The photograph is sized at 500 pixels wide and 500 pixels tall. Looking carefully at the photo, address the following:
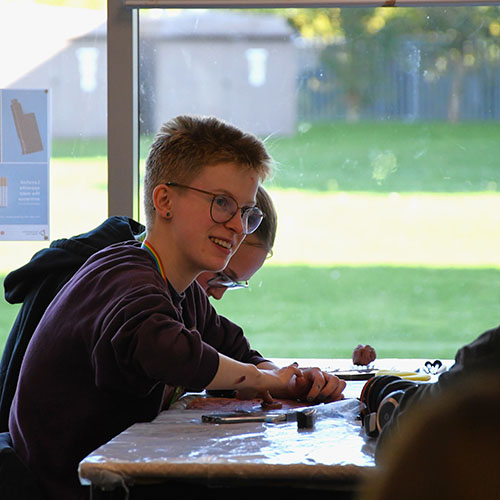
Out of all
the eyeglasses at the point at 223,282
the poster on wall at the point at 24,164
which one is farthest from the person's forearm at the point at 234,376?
the poster on wall at the point at 24,164

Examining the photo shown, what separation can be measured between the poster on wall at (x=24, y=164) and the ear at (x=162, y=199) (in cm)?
155

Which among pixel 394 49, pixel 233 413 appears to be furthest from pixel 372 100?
pixel 233 413

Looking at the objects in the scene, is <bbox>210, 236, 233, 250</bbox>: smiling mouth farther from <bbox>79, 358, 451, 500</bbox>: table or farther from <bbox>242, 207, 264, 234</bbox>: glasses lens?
<bbox>79, 358, 451, 500</bbox>: table

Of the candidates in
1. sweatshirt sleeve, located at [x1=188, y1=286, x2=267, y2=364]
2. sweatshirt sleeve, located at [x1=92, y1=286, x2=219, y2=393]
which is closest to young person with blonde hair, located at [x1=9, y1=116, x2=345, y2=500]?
sweatshirt sleeve, located at [x1=92, y1=286, x2=219, y2=393]

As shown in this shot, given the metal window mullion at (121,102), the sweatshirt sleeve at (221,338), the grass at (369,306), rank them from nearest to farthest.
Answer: the sweatshirt sleeve at (221,338) → the metal window mullion at (121,102) → the grass at (369,306)

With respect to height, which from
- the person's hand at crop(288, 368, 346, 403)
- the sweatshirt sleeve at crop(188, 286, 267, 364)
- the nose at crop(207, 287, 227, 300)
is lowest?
the person's hand at crop(288, 368, 346, 403)

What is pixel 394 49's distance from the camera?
358cm

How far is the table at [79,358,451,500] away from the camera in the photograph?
4.29 ft

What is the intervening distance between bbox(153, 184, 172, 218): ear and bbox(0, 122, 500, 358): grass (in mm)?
1429

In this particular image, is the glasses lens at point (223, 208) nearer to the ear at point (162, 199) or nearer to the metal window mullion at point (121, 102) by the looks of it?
the ear at point (162, 199)

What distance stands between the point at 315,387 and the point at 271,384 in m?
0.11

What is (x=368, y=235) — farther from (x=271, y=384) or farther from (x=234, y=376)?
(x=234, y=376)

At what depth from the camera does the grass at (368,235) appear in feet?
11.7

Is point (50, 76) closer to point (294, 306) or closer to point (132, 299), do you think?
point (132, 299)
